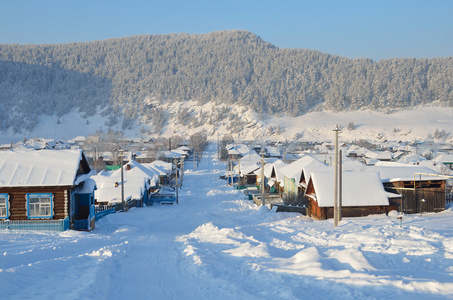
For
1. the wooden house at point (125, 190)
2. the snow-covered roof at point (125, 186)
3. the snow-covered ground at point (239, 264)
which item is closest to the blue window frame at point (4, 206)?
the snow-covered ground at point (239, 264)

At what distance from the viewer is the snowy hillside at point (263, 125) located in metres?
143

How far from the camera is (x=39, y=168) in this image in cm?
2027

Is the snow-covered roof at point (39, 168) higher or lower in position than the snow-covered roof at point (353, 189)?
higher

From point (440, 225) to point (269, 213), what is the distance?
1145 cm

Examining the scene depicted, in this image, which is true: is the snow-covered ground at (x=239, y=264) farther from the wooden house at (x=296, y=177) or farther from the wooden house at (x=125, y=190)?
the wooden house at (x=125, y=190)

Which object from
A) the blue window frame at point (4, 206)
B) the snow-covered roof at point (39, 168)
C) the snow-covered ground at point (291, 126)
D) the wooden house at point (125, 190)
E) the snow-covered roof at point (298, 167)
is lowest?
the wooden house at point (125, 190)

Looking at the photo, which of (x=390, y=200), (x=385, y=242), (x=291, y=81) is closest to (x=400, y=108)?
→ (x=291, y=81)

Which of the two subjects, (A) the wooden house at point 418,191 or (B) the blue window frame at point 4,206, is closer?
(B) the blue window frame at point 4,206

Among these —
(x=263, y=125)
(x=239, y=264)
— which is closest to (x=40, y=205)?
(x=239, y=264)

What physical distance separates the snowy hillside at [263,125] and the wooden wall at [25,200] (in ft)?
425

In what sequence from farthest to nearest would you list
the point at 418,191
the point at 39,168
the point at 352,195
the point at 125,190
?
the point at 125,190
the point at 418,191
the point at 352,195
the point at 39,168

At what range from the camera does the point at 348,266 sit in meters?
10.5

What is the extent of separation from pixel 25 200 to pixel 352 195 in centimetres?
1884

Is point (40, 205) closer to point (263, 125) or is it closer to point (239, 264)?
point (239, 264)
